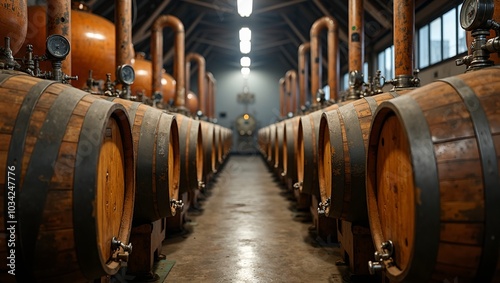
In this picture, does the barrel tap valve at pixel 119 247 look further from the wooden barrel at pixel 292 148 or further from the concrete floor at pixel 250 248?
the wooden barrel at pixel 292 148

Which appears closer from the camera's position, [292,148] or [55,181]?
[55,181]

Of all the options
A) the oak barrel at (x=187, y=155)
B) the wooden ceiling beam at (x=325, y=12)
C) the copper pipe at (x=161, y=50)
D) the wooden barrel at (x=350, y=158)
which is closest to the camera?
the wooden barrel at (x=350, y=158)

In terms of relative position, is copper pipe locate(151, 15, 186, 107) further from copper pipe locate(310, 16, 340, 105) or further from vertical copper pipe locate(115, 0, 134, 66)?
copper pipe locate(310, 16, 340, 105)

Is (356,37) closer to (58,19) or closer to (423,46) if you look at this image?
(58,19)

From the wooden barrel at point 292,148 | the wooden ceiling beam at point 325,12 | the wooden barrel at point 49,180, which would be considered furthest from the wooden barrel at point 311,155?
the wooden ceiling beam at point 325,12

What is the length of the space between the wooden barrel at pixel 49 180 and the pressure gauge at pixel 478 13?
1769 mm

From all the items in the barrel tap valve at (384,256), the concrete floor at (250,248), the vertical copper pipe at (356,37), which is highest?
the vertical copper pipe at (356,37)

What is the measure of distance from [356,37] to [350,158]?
9.78 feet

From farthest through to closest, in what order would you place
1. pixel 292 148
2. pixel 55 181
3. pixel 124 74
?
pixel 292 148 → pixel 124 74 → pixel 55 181

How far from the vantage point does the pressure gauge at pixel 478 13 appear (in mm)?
1884

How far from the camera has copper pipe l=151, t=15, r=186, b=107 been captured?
621cm

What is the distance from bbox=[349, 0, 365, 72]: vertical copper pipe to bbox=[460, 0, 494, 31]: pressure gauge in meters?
3.20

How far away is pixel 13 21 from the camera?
7.11 ft

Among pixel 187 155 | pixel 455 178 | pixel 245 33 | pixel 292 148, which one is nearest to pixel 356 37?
pixel 292 148
